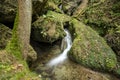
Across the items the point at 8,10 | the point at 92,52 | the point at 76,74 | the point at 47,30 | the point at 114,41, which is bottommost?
the point at 76,74

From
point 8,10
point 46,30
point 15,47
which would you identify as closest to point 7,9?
point 8,10

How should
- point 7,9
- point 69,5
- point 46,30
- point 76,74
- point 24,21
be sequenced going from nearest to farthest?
point 24,21 → point 76,74 → point 7,9 → point 46,30 → point 69,5

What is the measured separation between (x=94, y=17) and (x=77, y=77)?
555cm

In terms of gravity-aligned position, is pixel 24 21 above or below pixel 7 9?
below

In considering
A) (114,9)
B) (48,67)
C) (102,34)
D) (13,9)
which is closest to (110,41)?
(102,34)

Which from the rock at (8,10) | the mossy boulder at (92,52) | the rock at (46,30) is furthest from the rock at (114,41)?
the rock at (8,10)

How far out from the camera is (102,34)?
39.8 ft

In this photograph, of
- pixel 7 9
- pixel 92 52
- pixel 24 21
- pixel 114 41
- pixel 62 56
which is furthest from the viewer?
pixel 62 56

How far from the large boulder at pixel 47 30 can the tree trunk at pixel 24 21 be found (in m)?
3.58

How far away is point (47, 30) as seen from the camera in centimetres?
1147

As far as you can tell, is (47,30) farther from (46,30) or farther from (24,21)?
(24,21)

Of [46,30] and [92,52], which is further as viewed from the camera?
[46,30]

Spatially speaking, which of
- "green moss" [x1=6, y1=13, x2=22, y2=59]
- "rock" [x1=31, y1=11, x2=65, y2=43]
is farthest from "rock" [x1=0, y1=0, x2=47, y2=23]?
"green moss" [x1=6, y1=13, x2=22, y2=59]

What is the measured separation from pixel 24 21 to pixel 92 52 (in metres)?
4.44
